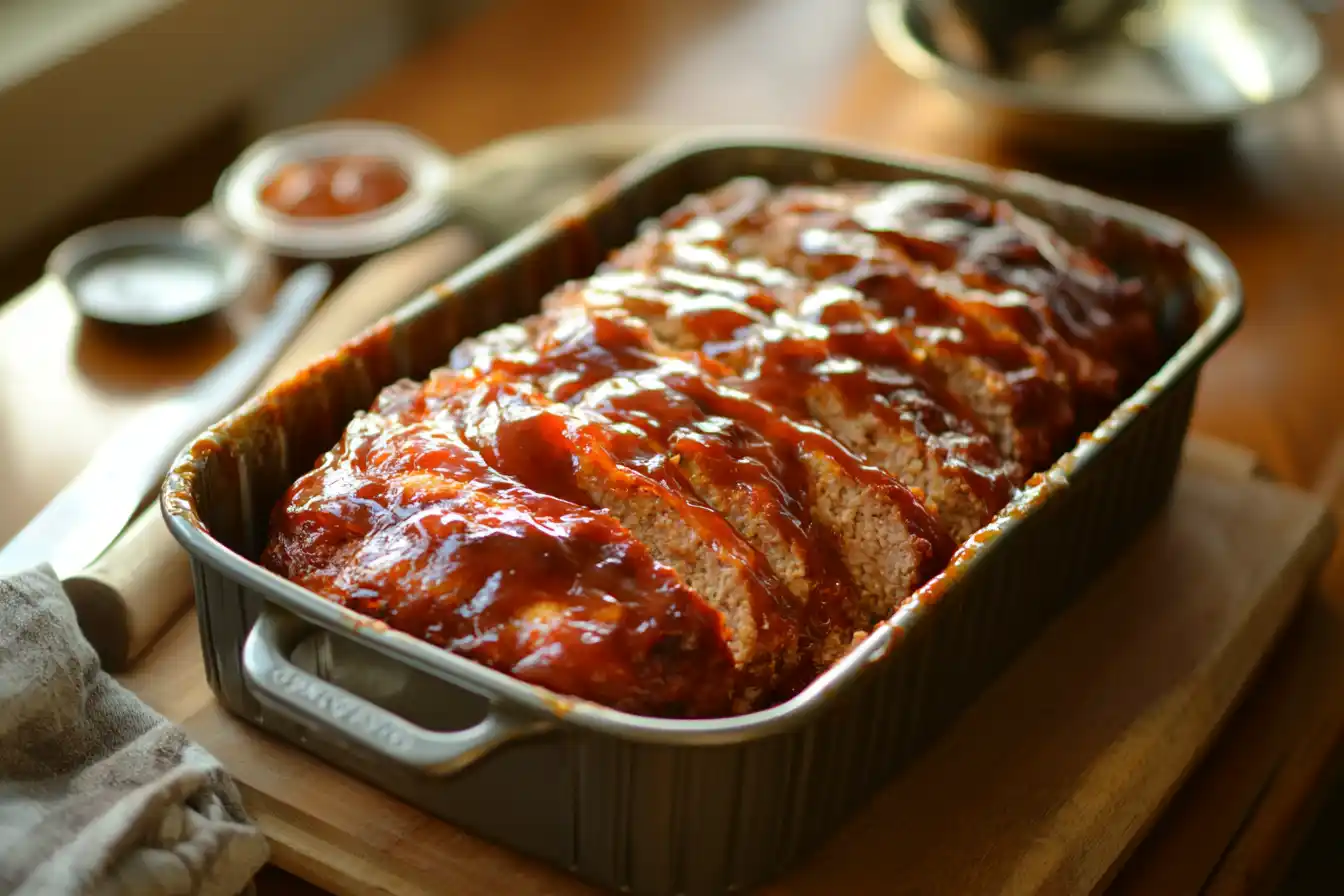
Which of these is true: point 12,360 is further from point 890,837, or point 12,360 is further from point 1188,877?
point 1188,877

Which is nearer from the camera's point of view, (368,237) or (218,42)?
(368,237)

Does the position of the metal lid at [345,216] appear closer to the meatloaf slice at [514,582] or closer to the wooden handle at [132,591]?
the wooden handle at [132,591]

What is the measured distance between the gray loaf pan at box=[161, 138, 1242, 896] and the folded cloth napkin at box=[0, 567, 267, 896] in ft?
0.43

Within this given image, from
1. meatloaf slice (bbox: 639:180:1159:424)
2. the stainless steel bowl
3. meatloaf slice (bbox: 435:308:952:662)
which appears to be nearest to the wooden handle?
meatloaf slice (bbox: 435:308:952:662)

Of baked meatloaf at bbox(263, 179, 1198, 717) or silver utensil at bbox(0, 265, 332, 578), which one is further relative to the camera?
silver utensil at bbox(0, 265, 332, 578)

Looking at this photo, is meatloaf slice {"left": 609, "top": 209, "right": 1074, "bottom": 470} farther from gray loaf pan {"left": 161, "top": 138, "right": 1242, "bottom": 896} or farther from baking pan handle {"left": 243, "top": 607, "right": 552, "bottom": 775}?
baking pan handle {"left": 243, "top": 607, "right": 552, "bottom": 775}

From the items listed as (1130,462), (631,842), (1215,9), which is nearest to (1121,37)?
(1215,9)

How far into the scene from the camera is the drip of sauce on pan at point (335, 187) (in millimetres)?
3084

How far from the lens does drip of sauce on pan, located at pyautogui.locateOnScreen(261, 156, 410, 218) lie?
3.08 m

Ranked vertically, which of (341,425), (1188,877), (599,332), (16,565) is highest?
(599,332)

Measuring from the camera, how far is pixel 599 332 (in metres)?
2.03

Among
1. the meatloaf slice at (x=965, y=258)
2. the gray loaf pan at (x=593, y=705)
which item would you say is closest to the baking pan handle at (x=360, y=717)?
the gray loaf pan at (x=593, y=705)

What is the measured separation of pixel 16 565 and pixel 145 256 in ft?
3.45

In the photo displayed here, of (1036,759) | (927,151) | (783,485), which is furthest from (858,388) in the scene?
(927,151)
